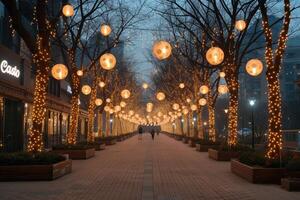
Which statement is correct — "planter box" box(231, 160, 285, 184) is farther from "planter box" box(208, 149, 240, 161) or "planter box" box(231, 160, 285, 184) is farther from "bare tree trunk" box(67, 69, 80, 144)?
"bare tree trunk" box(67, 69, 80, 144)

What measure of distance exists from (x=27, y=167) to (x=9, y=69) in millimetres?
11853

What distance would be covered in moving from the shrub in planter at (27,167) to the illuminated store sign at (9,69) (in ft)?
31.7

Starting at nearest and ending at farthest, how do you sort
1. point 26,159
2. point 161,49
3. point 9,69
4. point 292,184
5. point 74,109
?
point 292,184 → point 26,159 → point 161,49 → point 9,69 → point 74,109

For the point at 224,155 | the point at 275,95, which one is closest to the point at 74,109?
the point at 224,155

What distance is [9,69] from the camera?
89.1 ft

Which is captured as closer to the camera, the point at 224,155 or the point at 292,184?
the point at 292,184

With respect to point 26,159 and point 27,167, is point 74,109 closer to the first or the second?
point 26,159

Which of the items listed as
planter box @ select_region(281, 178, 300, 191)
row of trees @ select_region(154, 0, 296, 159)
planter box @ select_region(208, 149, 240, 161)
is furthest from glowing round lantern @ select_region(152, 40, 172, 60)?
planter box @ select_region(208, 149, 240, 161)

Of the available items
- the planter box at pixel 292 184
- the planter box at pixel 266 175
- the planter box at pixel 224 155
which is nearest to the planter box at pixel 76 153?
the planter box at pixel 224 155

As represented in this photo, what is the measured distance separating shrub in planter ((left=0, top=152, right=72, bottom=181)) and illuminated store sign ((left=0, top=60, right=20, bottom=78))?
967 cm

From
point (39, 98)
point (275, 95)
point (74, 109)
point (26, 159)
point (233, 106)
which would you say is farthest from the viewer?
point (74, 109)

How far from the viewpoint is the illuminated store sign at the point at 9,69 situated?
2586 centimetres

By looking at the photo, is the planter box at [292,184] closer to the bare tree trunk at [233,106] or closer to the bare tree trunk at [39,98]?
the bare tree trunk at [39,98]

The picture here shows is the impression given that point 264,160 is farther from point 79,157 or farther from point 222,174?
point 79,157
